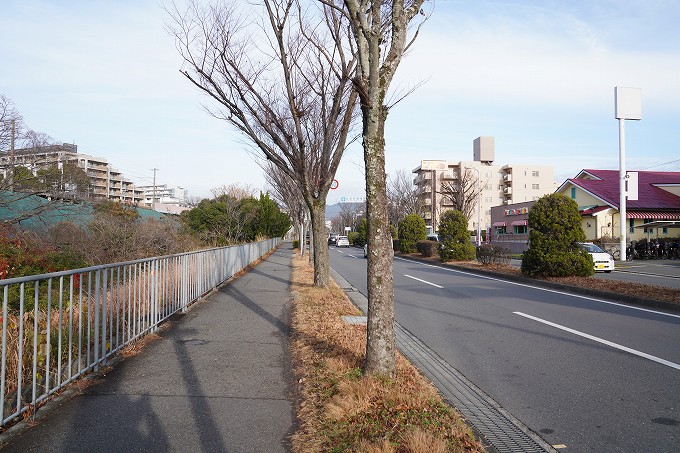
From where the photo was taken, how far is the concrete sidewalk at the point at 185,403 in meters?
3.65

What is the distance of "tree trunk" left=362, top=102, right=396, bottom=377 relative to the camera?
4.86 meters

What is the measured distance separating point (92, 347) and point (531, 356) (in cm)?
537

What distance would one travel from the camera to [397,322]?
368 inches

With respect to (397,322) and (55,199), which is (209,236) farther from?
(397,322)

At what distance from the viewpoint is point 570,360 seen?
6414 mm

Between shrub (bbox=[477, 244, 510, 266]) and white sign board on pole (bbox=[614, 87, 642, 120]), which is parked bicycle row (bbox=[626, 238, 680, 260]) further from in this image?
shrub (bbox=[477, 244, 510, 266])

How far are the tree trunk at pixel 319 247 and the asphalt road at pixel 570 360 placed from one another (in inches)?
83.5

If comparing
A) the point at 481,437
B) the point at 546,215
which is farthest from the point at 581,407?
the point at 546,215

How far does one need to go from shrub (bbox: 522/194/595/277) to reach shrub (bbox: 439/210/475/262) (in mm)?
9487

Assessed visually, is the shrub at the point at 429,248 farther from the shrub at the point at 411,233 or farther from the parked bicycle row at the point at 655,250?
the parked bicycle row at the point at 655,250

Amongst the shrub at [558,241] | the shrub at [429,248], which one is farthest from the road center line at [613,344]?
the shrub at [429,248]

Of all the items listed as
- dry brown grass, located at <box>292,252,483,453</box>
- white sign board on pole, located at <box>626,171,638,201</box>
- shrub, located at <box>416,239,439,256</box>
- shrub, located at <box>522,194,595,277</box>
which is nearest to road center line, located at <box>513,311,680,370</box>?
dry brown grass, located at <box>292,252,483,453</box>

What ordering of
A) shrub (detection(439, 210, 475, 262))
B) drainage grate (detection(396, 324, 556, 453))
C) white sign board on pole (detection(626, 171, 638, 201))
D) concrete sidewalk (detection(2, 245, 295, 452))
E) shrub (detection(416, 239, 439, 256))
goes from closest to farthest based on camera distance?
concrete sidewalk (detection(2, 245, 295, 452)) < drainage grate (detection(396, 324, 556, 453)) < shrub (detection(439, 210, 475, 262)) < shrub (detection(416, 239, 439, 256)) < white sign board on pole (detection(626, 171, 638, 201))

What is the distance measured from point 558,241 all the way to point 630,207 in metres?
25.0
